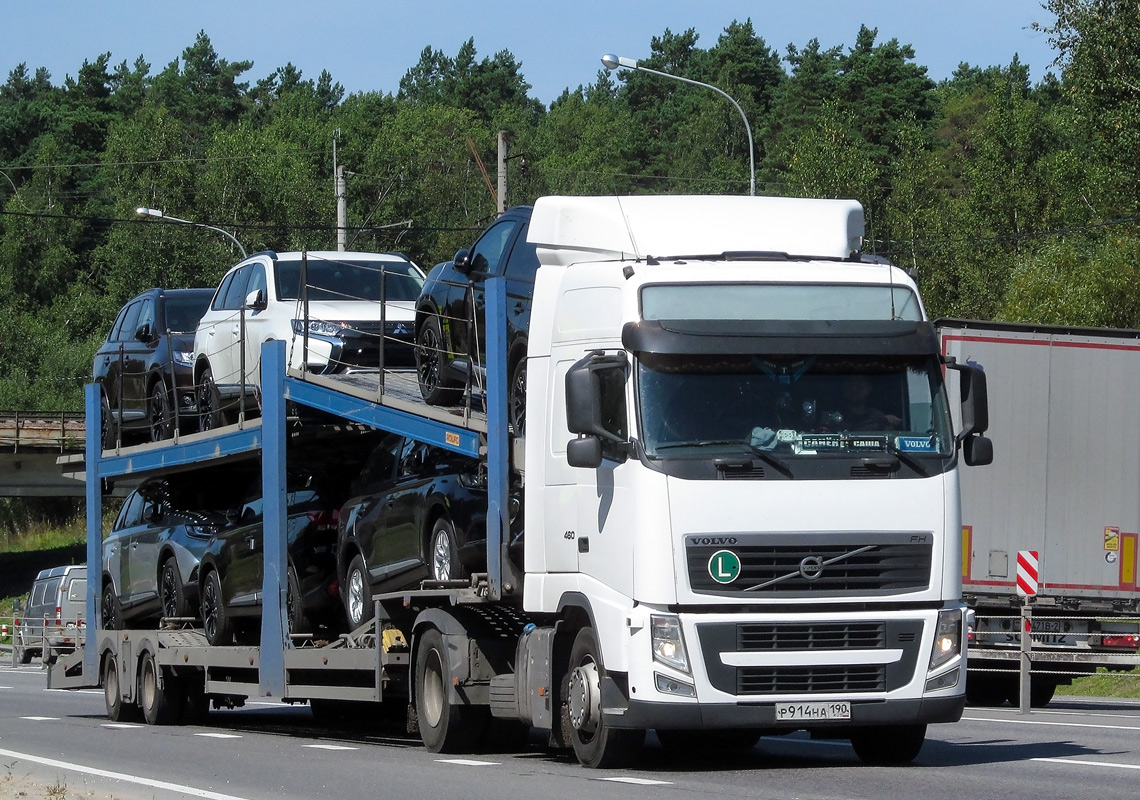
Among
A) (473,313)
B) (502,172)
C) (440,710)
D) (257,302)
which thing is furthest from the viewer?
(502,172)

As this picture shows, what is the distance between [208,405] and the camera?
1747 cm

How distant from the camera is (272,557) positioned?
1495 cm

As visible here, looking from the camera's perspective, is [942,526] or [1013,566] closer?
[942,526]

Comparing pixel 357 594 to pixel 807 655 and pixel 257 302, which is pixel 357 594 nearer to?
pixel 257 302

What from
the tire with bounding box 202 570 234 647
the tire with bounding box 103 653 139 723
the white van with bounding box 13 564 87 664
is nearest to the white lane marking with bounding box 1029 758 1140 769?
the tire with bounding box 202 570 234 647

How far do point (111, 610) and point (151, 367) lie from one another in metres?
2.75

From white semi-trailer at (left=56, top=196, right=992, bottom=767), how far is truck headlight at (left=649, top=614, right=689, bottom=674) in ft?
0.04

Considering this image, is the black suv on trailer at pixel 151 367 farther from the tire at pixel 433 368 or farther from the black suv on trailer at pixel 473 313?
the black suv on trailer at pixel 473 313

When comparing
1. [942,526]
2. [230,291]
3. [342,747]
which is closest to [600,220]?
[942,526]

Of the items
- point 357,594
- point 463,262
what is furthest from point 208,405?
point 463,262

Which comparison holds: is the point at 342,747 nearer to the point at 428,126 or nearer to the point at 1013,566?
the point at 1013,566

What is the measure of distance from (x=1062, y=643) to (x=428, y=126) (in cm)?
8356

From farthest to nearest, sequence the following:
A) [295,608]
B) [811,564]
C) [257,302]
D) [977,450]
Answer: [257,302] < [295,608] < [977,450] < [811,564]

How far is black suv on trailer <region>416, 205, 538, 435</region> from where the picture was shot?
38.6ft
